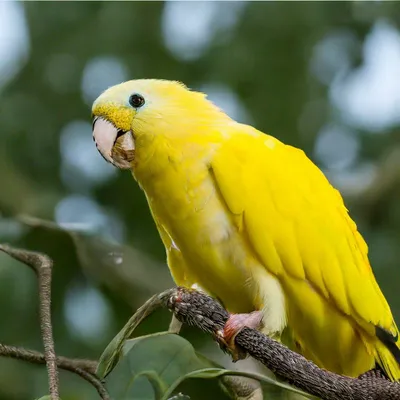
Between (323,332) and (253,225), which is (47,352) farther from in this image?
(323,332)

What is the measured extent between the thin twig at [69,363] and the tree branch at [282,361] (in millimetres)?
165

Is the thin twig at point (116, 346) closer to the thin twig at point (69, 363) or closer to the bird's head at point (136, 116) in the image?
the thin twig at point (69, 363)

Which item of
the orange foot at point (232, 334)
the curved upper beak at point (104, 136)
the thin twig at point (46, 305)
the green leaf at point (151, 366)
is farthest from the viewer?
the curved upper beak at point (104, 136)

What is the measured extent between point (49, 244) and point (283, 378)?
0.83 meters

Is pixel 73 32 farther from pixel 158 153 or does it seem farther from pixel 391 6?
pixel 158 153

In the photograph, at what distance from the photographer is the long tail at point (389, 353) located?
4.01 ft

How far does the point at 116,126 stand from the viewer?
124cm

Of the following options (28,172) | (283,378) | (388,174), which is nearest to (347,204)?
(388,174)

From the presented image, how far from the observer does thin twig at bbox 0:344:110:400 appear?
76 cm

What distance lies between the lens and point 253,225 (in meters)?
1.22

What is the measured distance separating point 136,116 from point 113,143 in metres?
0.07

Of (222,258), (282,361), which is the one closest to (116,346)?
(282,361)

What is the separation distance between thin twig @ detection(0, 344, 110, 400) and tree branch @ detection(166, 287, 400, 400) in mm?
165

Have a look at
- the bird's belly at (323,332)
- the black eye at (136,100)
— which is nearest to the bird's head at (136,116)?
the black eye at (136,100)
